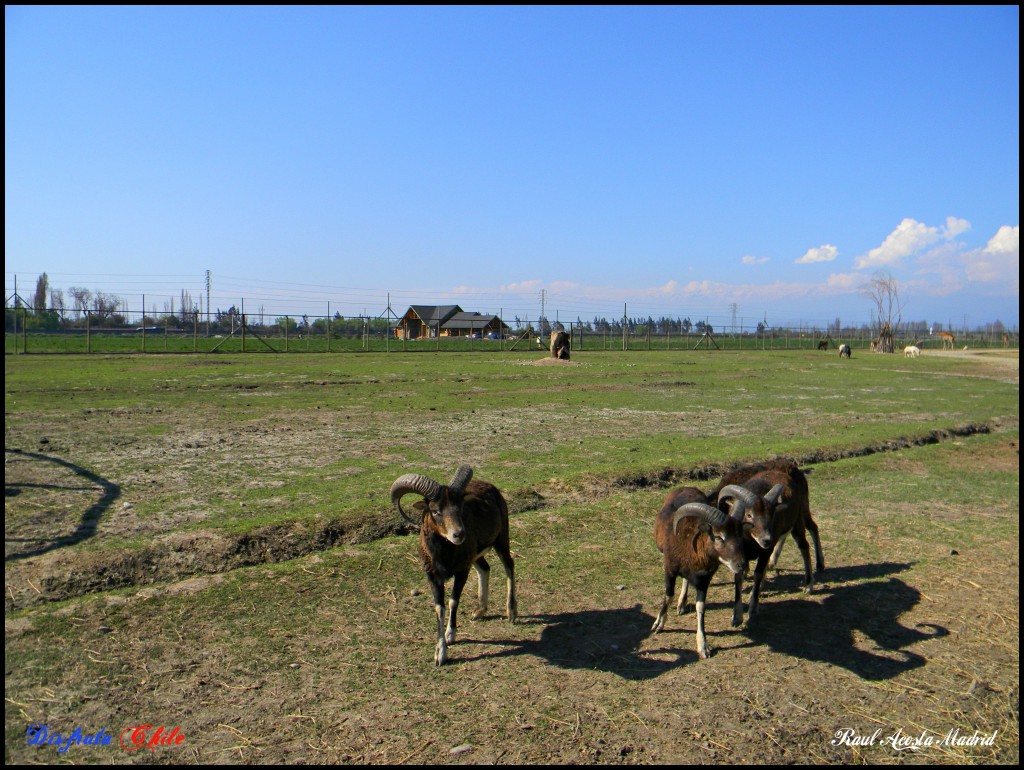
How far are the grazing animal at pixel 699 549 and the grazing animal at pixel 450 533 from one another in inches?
56.7

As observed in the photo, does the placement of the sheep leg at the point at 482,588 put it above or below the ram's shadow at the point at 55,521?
below

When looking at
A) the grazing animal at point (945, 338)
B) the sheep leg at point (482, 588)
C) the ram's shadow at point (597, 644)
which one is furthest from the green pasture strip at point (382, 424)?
the grazing animal at point (945, 338)

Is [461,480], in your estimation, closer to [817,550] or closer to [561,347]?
[817,550]

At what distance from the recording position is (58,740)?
184 inches

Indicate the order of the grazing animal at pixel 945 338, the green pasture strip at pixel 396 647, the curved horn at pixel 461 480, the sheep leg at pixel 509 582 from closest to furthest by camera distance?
the green pasture strip at pixel 396 647, the curved horn at pixel 461 480, the sheep leg at pixel 509 582, the grazing animal at pixel 945 338

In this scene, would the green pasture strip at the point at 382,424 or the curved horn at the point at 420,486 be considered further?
the green pasture strip at the point at 382,424

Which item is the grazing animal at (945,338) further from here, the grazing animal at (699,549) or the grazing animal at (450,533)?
the grazing animal at (450,533)

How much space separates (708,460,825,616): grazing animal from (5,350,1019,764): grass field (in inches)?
16.3

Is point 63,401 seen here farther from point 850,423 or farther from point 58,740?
point 850,423

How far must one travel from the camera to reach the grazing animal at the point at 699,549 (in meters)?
6.08

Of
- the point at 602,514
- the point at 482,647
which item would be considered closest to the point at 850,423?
the point at 602,514

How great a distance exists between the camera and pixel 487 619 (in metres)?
6.79

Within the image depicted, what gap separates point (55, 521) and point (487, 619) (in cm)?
515

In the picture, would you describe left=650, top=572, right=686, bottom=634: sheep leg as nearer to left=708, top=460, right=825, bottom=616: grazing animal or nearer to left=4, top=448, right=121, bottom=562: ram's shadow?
left=708, top=460, right=825, bottom=616: grazing animal
